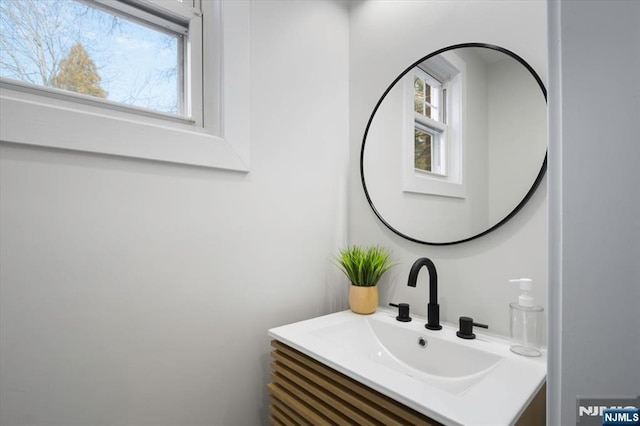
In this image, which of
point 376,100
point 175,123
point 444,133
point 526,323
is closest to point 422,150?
point 444,133

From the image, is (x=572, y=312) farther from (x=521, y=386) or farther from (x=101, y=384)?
(x=101, y=384)

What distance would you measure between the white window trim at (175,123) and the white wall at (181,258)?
0.03 m

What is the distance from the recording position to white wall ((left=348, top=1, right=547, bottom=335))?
896 mm

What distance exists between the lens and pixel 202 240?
978mm

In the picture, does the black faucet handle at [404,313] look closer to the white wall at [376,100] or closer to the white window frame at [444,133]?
the white wall at [376,100]

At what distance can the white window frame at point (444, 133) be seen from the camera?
3.45 feet

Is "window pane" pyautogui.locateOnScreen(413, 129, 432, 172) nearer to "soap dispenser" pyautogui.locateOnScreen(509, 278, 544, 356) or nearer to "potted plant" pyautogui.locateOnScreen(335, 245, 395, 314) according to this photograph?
"potted plant" pyautogui.locateOnScreen(335, 245, 395, 314)

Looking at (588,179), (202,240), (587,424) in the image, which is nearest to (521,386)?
(587,424)

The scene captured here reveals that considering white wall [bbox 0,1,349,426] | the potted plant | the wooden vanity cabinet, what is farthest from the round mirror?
the wooden vanity cabinet

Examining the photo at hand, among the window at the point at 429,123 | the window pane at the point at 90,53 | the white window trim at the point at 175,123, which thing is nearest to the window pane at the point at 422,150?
the window at the point at 429,123

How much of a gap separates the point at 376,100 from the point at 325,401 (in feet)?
3.65

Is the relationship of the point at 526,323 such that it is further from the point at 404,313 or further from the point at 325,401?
the point at 325,401

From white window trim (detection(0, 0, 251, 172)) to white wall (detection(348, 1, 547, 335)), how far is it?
21.1 inches

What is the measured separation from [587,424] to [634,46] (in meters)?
0.28
